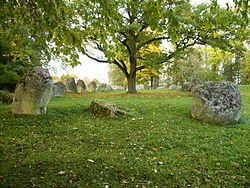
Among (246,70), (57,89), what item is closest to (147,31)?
(57,89)

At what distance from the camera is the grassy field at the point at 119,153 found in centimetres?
358

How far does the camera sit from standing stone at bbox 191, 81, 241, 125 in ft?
25.6

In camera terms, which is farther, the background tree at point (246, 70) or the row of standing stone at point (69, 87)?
the background tree at point (246, 70)

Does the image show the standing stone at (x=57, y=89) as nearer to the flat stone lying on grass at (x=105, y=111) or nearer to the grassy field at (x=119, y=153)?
the flat stone lying on grass at (x=105, y=111)

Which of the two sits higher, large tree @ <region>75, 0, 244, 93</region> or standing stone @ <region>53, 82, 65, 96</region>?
large tree @ <region>75, 0, 244, 93</region>

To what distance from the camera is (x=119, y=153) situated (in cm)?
477

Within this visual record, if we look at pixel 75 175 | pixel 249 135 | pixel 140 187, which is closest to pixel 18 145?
pixel 75 175

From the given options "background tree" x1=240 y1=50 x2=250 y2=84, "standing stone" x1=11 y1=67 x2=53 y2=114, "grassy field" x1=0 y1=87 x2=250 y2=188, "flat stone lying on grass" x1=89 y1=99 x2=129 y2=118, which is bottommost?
"grassy field" x1=0 y1=87 x2=250 y2=188

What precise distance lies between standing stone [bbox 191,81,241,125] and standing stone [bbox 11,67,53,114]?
6.43 m

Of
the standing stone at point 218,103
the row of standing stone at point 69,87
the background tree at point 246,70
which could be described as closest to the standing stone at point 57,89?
the row of standing stone at point 69,87

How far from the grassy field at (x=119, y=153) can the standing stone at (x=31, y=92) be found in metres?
0.39

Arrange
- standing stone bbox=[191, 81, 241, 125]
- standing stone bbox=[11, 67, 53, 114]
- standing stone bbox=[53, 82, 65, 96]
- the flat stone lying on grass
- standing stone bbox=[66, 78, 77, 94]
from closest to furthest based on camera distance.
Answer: standing stone bbox=[11, 67, 53, 114] → standing stone bbox=[191, 81, 241, 125] → the flat stone lying on grass → standing stone bbox=[53, 82, 65, 96] → standing stone bbox=[66, 78, 77, 94]

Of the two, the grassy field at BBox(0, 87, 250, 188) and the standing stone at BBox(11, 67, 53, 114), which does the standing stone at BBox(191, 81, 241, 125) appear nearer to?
the grassy field at BBox(0, 87, 250, 188)

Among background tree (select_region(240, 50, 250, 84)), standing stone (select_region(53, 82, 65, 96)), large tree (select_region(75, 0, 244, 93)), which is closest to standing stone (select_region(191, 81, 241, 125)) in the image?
large tree (select_region(75, 0, 244, 93))
